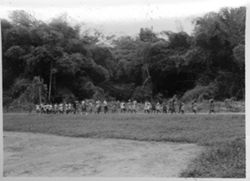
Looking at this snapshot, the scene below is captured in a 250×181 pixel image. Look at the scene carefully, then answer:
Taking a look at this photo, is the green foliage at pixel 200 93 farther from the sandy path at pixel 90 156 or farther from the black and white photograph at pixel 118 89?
the sandy path at pixel 90 156

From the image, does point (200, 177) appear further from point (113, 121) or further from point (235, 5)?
point (235, 5)

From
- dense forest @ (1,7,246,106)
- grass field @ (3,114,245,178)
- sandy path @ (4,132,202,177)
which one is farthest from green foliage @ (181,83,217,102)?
sandy path @ (4,132,202,177)

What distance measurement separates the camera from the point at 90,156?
404 cm

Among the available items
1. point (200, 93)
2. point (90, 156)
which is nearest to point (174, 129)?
point (200, 93)

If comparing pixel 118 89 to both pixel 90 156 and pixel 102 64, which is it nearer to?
pixel 102 64

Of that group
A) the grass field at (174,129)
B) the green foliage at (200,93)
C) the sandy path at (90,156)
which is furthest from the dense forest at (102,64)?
the sandy path at (90,156)

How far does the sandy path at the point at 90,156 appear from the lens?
12.9 feet

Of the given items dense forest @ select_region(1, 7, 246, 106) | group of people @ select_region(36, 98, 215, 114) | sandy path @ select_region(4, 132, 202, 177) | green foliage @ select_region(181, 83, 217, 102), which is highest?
dense forest @ select_region(1, 7, 246, 106)

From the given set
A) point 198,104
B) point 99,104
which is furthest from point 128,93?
point 198,104

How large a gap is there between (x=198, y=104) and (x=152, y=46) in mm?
632

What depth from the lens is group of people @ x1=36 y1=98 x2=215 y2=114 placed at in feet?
13.2

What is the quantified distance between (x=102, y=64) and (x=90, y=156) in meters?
0.81

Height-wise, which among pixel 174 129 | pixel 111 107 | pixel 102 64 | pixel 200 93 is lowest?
pixel 174 129

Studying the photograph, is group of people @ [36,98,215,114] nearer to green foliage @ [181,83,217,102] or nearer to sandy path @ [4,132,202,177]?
green foliage @ [181,83,217,102]
